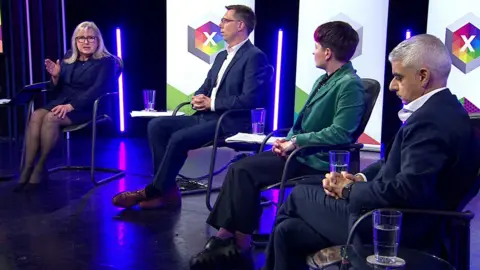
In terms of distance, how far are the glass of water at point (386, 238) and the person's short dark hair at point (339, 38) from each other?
49.9 inches

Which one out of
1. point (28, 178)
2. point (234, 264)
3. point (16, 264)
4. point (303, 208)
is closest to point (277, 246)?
point (303, 208)

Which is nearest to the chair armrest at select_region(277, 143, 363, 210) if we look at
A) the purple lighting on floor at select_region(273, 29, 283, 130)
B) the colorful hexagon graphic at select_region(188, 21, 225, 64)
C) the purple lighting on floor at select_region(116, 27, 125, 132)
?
the purple lighting on floor at select_region(273, 29, 283, 130)

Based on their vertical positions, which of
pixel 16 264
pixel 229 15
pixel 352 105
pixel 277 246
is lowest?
pixel 16 264

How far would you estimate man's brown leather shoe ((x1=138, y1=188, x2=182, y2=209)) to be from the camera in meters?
3.71

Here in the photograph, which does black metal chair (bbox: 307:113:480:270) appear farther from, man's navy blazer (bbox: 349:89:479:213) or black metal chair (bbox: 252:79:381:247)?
black metal chair (bbox: 252:79:381:247)

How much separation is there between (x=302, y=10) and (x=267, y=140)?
3074mm

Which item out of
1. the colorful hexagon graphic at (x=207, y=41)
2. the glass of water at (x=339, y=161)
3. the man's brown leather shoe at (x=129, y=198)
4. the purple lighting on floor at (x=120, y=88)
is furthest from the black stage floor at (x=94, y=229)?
the purple lighting on floor at (x=120, y=88)

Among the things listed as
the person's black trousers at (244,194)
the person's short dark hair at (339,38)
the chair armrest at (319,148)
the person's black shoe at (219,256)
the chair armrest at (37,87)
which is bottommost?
the person's black shoe at (219,256)

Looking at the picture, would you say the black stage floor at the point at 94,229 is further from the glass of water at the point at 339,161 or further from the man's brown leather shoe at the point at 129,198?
the glass of water at the point at 339,161

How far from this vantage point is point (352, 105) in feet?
8.80

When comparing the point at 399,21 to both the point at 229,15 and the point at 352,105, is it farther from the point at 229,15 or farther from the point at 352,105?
the point at 352,105

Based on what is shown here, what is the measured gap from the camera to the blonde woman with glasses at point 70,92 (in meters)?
4.18

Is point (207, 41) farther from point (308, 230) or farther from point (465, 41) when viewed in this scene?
point (308, 230)

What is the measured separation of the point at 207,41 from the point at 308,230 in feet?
14.3
